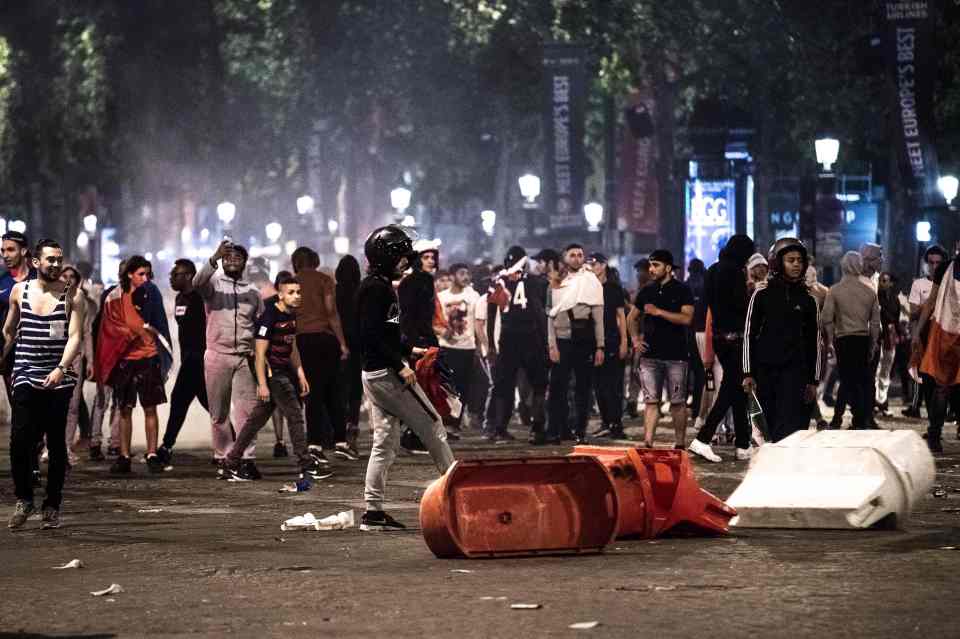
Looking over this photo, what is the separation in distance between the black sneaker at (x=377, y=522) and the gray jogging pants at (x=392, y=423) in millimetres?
36

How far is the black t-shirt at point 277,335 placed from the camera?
53.9 ft

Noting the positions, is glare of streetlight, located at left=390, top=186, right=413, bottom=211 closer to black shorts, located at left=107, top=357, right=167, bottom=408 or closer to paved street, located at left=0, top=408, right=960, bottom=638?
black shorts, located at left=107, top=357, right=167, bottom=408

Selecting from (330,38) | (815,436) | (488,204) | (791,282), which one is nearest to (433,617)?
(815,436)

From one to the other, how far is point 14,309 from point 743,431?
645 centimetres

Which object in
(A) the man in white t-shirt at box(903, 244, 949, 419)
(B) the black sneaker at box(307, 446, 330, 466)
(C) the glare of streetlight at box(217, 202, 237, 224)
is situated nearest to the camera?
(B) the black sneaker at box(307, 446, 330, 466)

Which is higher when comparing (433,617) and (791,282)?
(791,282)

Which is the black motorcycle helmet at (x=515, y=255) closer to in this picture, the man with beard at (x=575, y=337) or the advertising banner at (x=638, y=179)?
the man with beard at (x=575, y=337)

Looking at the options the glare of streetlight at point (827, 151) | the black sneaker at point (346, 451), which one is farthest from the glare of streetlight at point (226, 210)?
the black sneaker at point (346, 451)

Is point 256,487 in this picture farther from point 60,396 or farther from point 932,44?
point 932,44

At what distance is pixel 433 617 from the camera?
886cm

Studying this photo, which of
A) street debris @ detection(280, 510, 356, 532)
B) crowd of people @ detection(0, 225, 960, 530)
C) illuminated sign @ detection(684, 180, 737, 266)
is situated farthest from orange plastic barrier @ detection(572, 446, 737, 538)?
illuminated sign @ detection(684, 180, 737, 266)

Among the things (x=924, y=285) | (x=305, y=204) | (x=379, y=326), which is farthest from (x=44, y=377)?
(x=305, y=204)

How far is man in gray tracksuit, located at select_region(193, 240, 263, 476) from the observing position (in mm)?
16688

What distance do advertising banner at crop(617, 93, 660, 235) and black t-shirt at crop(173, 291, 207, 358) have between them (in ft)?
103
